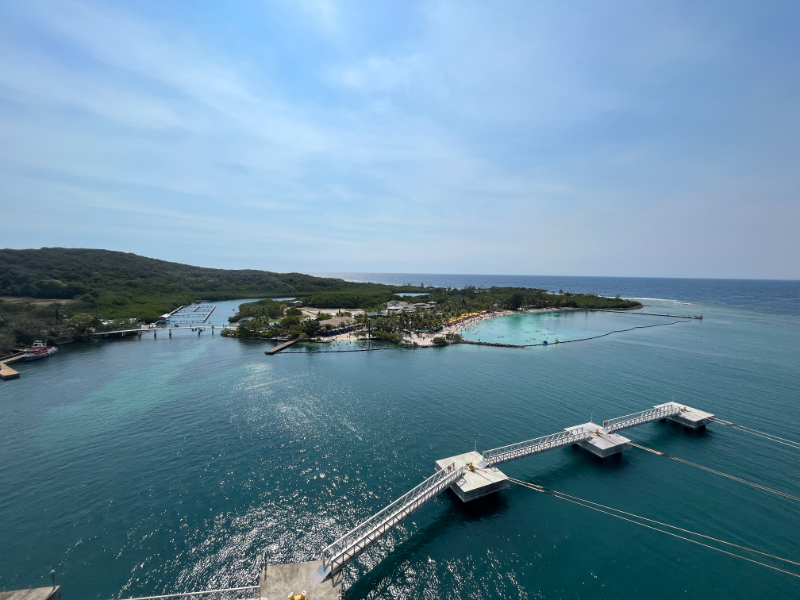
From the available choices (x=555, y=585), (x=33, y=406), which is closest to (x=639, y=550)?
(x=555, y=585)

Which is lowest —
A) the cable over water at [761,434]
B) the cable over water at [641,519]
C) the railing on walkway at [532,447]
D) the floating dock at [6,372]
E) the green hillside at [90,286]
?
the cable over water at [641,519]

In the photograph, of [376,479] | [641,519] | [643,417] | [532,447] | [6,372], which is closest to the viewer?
[641,519]

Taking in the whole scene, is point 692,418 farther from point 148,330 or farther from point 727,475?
point 148,330

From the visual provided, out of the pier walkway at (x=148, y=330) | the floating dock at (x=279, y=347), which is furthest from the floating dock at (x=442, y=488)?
the pier walkway at (x=148, y=330)

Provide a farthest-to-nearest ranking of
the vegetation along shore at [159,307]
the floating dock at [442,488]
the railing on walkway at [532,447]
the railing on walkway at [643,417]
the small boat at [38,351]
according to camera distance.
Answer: the vegetation along shore at [159,307] < the small boat at [38,351] < the railing on walkway at [643,417] < the railing on walkway at [532,447] < the floating dock at [442,488]

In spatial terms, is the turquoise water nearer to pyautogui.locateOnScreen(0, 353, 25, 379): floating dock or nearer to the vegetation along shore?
the vegetation along shore

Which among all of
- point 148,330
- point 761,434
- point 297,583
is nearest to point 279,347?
point 148,330

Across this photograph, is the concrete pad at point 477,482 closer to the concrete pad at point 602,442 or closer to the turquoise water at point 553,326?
the concrete pad at point 602,442
